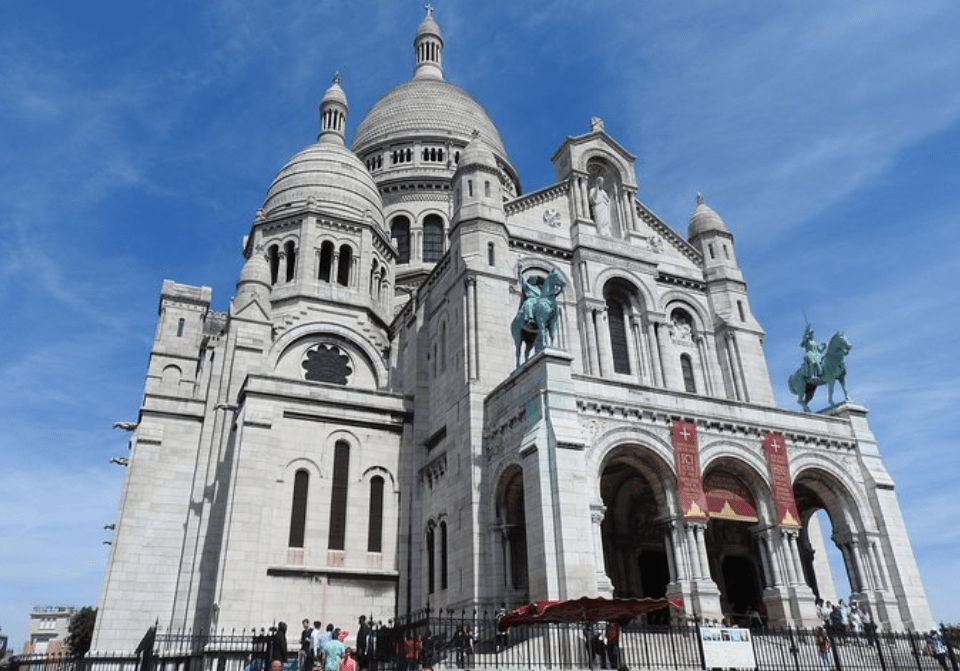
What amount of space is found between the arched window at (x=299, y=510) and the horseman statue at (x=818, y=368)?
20.3 m

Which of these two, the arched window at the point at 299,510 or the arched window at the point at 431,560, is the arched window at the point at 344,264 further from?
the arched window at the point at 431,560

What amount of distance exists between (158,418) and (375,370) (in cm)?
1018

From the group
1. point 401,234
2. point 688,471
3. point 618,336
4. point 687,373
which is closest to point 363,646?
point 688,471

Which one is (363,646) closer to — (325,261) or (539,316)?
(539,316)

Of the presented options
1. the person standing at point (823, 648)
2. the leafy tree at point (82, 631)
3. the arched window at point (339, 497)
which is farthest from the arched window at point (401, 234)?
the person standing at point (823, 648)

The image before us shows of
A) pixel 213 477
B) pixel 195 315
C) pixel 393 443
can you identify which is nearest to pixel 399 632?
pixel 393 443

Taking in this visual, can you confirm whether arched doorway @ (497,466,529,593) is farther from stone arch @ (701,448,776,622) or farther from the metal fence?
stone arch @ (701,448,776,622)

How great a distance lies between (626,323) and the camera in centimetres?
3216

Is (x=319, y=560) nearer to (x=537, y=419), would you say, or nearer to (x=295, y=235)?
(x=537, y=419)

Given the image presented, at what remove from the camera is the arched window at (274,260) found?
3816 centimetres

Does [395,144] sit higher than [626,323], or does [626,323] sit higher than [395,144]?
[395,144]

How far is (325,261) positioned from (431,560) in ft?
57.8

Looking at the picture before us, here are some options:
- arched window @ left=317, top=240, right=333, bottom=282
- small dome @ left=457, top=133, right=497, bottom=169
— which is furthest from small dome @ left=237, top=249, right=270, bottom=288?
small dome @ left=457, top=133, right=497, bottom=169

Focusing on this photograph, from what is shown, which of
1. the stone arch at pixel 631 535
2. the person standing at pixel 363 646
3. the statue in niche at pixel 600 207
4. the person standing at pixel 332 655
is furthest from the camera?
the statue in niche at pixel 600 207
